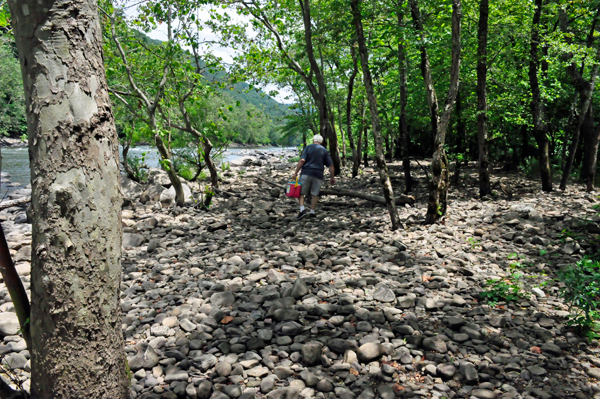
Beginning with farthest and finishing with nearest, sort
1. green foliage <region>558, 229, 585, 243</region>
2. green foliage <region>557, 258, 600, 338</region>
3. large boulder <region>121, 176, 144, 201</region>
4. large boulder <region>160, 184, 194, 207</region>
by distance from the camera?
1. large boulder <region>121, 176, 144, 201</region>
2. large boulder <region>160, 184, 194, 207</region>
3. green foliage <region>558, 229, 585, 243</region>
4. green foliage <region>557, 258, 600, 338</region>

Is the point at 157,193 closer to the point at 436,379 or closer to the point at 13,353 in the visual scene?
the point at 13,353

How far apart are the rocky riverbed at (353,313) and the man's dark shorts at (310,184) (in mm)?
1214

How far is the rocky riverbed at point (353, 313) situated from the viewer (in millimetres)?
2914

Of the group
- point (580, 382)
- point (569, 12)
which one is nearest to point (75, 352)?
point (580, 382)

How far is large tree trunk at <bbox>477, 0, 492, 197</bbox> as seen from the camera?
27.5 ft

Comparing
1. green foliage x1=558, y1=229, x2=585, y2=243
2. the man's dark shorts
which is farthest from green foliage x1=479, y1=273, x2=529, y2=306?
the man's dark shorts

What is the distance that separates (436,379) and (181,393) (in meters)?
1.99

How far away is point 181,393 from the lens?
277 cm

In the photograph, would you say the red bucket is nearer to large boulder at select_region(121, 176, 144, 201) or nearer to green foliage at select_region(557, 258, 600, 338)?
green foliage at select_region(557, 258, 600, 338)

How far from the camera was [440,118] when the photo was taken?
7066 millimetres

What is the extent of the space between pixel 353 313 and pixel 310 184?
5.10 metres

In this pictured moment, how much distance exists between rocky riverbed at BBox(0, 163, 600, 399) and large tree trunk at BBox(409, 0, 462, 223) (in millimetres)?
467

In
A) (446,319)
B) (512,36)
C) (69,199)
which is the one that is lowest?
(446,319)

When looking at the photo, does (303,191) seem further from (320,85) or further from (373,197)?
(320,85)
